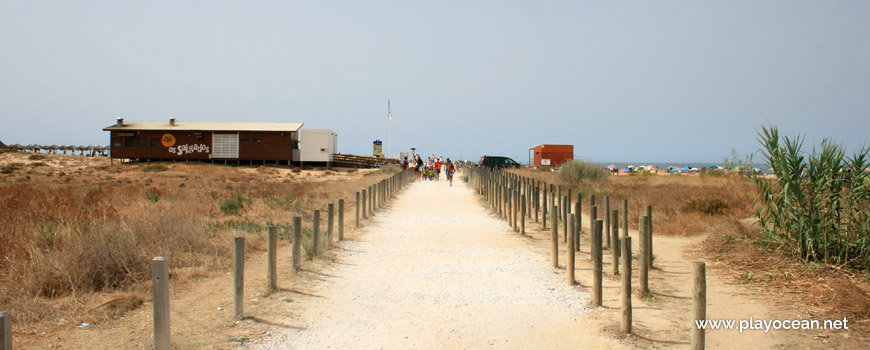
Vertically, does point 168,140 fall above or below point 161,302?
above

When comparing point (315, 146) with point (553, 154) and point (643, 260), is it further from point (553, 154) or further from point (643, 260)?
point (643, 260)

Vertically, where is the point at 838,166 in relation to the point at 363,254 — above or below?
above

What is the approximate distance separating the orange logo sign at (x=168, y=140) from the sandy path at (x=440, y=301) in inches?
1630

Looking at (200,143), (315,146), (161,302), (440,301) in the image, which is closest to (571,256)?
(440,301)

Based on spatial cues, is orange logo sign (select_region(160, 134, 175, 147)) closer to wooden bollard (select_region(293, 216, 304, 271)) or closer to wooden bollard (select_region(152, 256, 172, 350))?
wooden bollard (select_region(293, 216, 304, 271))

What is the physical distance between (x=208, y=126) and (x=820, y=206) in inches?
1916

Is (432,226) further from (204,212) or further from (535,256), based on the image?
(204,212)

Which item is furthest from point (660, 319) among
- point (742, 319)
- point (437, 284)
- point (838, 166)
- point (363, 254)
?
point (363, 254)

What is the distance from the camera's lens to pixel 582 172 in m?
27.1

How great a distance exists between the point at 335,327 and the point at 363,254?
13.6 feet

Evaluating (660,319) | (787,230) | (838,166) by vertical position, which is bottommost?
(660,319)

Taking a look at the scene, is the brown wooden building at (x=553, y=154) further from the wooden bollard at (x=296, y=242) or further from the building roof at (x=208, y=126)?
the wooden bollard at (x=296, y=242)

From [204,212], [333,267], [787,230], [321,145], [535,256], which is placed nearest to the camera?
[787,230]

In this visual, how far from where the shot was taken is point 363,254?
32.2 feet
